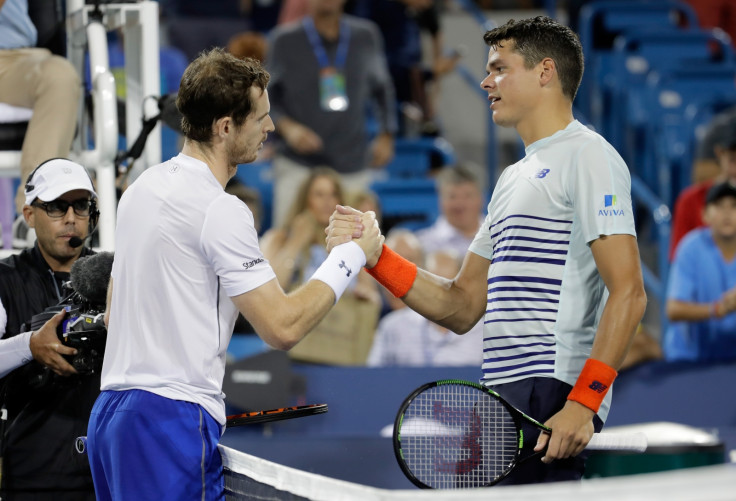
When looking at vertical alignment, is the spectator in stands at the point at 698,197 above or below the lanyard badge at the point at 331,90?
below

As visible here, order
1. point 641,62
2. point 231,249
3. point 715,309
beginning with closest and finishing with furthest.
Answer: point 231,249 → point 715,309 → point 641,62

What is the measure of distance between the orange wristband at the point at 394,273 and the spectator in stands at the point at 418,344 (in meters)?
2.59

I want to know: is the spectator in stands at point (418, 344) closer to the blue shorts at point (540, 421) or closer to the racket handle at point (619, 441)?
the blue shorts at point (540, 421)

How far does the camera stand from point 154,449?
98.9 inches

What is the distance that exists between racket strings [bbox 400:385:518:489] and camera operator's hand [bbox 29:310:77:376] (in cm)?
94

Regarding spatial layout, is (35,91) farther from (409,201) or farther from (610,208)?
(409,201)

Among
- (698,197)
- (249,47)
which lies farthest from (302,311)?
(249,47)

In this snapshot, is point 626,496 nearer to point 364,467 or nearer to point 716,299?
point 364,467

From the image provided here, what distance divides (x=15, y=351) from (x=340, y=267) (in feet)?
3.08

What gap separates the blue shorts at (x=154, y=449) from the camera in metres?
2.51

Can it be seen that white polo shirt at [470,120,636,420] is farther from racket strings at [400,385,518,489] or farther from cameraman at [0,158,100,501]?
cameraman at [0,158,100,501]

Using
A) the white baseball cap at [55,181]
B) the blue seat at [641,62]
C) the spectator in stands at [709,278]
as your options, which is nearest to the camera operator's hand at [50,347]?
the white baseball cap at [55,181]

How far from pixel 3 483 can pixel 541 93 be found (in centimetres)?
191

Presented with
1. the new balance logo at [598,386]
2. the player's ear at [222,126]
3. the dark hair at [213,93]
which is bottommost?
the new balance logo at [598,386]
